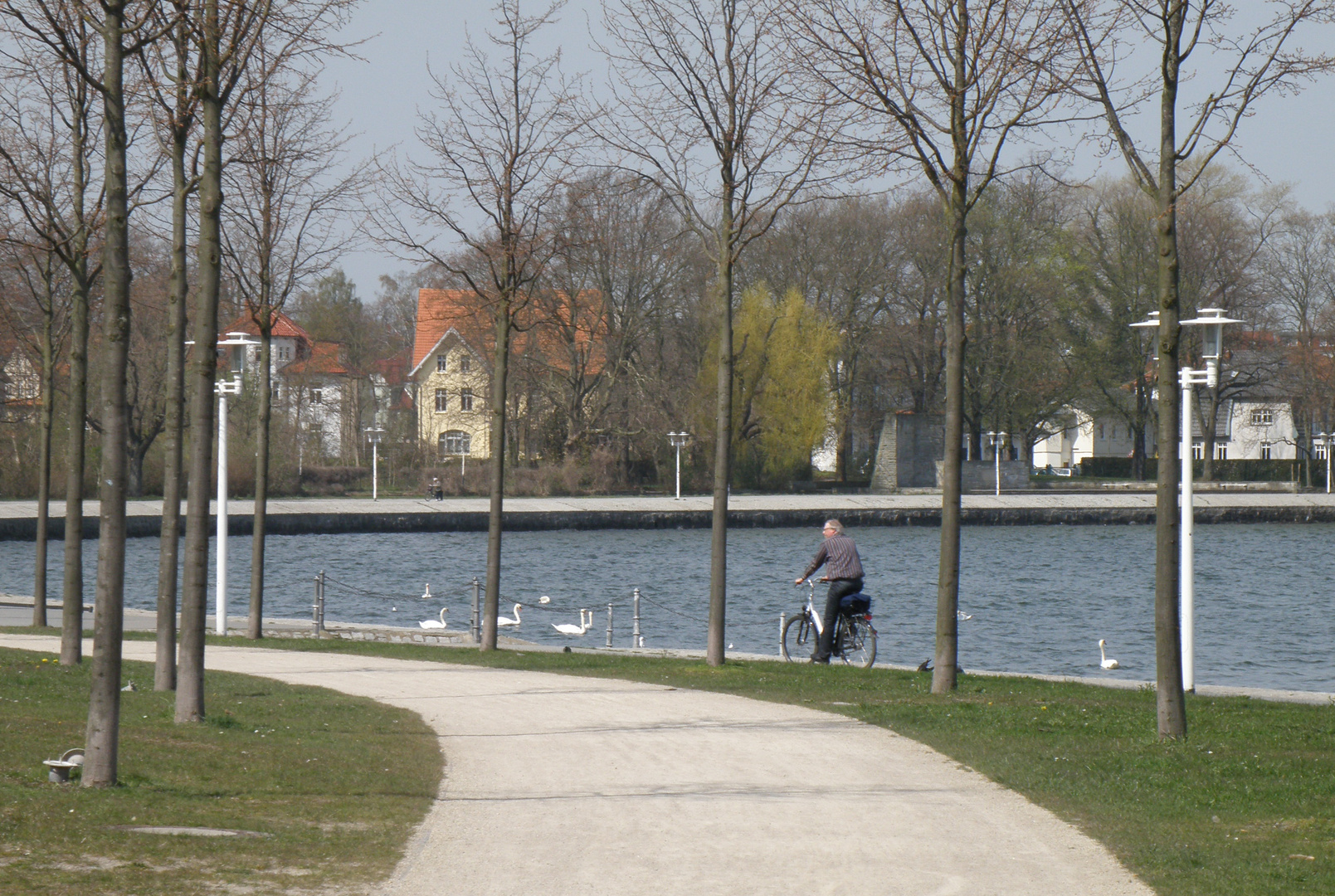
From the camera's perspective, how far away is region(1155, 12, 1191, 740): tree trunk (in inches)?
392

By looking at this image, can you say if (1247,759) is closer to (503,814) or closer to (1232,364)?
(503,814)

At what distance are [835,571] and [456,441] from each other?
2738 inches

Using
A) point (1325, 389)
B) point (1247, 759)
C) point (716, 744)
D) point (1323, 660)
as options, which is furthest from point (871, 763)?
point (1325, 389)

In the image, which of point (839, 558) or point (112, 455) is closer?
point (112, 455)

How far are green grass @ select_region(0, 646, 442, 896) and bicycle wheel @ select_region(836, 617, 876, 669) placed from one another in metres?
6.70

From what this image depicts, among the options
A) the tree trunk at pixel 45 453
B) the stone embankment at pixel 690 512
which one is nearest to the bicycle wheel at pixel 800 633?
the tree trunk at pixel 45 453

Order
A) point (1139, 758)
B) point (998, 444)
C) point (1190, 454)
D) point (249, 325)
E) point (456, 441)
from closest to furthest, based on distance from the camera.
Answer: point (1139, 758)
point (1190, 454)
point (249, 325)
point (998, 444)
point (456, 441)

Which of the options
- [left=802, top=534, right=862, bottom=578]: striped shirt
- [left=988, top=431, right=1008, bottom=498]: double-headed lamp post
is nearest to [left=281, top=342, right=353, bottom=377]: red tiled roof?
[left=988, top=431, right=1008, bottom=498]: double-headed lamp post

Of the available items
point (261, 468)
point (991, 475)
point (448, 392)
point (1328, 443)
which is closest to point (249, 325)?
point (261, 468)

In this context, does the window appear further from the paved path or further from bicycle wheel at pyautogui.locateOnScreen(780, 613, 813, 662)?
the paved path

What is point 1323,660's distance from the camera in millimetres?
25109

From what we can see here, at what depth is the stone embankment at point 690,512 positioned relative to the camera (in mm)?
58250

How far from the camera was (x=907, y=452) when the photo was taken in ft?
259

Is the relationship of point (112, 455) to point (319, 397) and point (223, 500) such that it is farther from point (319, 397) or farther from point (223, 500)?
point (319, 397)
